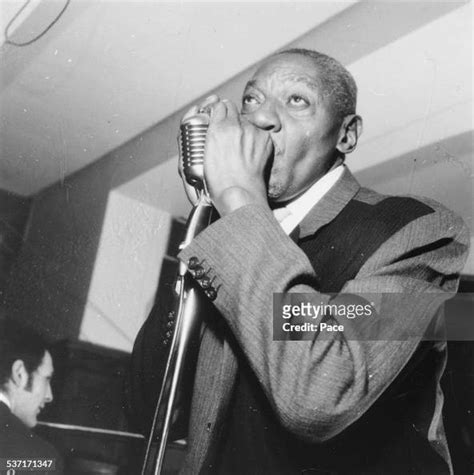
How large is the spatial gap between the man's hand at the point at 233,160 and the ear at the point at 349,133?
370mm

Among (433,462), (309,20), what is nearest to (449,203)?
(309,20)

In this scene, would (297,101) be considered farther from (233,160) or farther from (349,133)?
(233,160)

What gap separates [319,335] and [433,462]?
0.31 m

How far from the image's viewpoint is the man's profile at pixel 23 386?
6.07ft

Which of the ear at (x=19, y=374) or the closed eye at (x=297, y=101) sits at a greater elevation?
the closed eye at (x=297, y=101)

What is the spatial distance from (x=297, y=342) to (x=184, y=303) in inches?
6.3

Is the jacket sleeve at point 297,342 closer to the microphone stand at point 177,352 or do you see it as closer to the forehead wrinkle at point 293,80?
the microphone stand at point 177,352

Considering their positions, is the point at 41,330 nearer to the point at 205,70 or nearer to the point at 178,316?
the point at 205,70

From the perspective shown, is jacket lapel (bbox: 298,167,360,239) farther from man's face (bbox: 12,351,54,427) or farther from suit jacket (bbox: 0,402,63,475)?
man's face (bbox: 12,351,54,427)

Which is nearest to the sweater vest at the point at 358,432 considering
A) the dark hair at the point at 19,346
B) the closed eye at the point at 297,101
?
the closed eye at the point at 297,101

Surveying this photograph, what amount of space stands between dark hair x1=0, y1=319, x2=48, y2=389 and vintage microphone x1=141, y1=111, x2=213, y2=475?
2.12 meters

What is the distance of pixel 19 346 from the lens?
262 cm

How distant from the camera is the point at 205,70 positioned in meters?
1.95

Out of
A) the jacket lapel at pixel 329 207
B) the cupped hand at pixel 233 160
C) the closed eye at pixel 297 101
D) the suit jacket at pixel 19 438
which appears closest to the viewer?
the cupped hand at pixel 233 160
